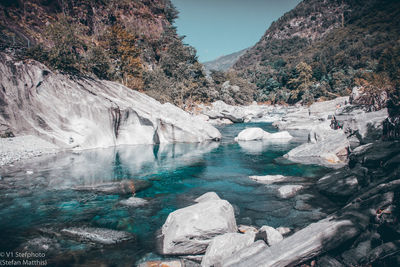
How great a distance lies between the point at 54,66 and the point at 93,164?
34.1ft

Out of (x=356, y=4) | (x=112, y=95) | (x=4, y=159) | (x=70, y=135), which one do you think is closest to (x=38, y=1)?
(x=112, y=95)

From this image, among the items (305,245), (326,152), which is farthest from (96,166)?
(326,152)

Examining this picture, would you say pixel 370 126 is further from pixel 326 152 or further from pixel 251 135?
pixel 251 135

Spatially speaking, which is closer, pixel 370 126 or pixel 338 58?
pixel 370 126

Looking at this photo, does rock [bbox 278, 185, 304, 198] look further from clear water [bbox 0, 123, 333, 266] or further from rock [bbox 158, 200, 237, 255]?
rock [bbox 158, 200, 237, 255]

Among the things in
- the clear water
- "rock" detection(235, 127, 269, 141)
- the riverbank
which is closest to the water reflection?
the clear water

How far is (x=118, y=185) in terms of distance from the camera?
33.3 feet

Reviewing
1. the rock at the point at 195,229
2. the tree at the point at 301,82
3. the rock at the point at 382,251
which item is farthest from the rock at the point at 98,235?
the tree at the point at 301,82

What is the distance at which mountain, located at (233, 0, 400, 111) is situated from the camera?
36.6m

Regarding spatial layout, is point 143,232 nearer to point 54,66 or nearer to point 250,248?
point 250,248

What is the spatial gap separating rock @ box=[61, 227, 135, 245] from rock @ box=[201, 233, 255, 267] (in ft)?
7.61

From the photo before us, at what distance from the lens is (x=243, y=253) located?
429cm

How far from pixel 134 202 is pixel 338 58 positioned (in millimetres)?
62766

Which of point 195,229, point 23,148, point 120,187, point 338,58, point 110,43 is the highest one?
point 338,58
